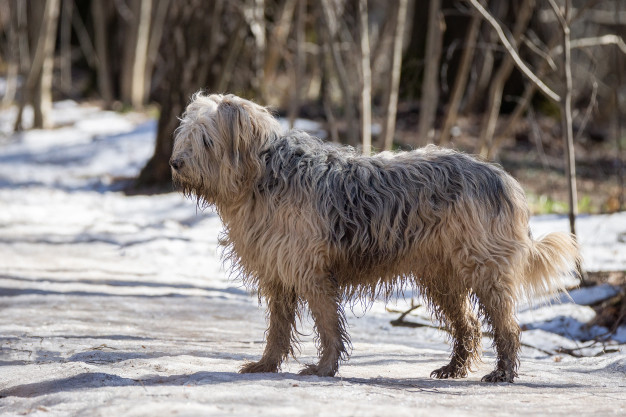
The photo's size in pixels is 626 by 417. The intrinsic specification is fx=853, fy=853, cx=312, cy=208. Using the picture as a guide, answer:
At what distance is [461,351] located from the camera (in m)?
6.10

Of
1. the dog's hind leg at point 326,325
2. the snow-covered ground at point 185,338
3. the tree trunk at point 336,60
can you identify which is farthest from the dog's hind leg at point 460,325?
the tree trunk at point 336,60

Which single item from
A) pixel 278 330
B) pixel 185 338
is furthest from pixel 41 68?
pixel 278 330

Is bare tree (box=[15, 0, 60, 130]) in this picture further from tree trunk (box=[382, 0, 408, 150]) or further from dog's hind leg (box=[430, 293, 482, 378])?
dog's hind leg (box=[430, 293, 482, 378])

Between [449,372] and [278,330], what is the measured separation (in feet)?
4.05

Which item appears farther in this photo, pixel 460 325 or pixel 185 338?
pixel 185 338

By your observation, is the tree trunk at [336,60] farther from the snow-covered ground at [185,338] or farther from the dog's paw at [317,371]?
the dog's paw at [317,371]

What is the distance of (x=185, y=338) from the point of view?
6.96 metres

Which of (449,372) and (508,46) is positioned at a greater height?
(508,46)

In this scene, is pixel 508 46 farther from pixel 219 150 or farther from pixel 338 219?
pixel 219 150

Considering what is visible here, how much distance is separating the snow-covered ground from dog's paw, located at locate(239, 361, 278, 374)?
0.10 m

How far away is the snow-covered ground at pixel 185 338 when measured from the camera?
463cm

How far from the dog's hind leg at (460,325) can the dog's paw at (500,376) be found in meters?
0.33

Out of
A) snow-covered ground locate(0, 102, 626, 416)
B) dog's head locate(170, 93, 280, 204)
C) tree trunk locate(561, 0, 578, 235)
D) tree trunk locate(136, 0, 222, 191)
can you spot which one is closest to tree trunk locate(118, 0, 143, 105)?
tree trunk locate(136, 0, 222, 191)

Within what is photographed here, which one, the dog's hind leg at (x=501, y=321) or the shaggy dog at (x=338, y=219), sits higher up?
the shaggy dog at (x=338, y=219)
